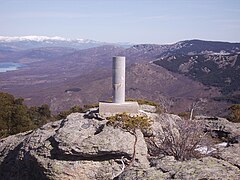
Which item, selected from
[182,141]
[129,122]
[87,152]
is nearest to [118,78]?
[129,122]

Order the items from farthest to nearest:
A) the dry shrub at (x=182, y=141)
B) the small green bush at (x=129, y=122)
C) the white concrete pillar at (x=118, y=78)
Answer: the white concrete pillar at (x=118, y=78) → the small green bush at (x=129, y=122) → the dry shrub at (x=182, y=141)

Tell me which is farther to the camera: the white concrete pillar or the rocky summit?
the white concrete pillar

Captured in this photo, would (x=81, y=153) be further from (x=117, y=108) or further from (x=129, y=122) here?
(x=117, y=108)

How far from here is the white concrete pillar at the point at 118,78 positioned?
1722 centimetres

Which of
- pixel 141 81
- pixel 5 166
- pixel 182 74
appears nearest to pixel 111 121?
pixel 5 166

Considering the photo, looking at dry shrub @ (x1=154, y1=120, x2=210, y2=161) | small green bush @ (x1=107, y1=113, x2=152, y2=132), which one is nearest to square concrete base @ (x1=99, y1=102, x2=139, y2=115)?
small green bush @ (x1=107, y1=113, x2=152, y2=132)

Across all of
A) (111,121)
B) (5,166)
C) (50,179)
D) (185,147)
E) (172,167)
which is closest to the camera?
(172,167)

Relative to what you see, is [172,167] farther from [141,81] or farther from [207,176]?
[141,81]

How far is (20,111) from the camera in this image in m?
30.7

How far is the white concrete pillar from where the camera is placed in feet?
56.5

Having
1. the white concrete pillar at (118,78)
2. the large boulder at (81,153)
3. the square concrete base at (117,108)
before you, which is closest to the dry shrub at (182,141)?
the large boulder at (81,153)

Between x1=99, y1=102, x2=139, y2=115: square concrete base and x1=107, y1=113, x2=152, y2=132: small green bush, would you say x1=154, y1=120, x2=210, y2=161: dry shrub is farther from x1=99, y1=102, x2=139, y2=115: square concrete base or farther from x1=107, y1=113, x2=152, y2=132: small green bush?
x1=99, y1=102, x2=139, y2=115: square concrete base

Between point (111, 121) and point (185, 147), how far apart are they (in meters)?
3.40

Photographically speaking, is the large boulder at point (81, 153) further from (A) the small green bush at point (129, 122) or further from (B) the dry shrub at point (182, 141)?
(B) the dry shrub at point (182, 141)
